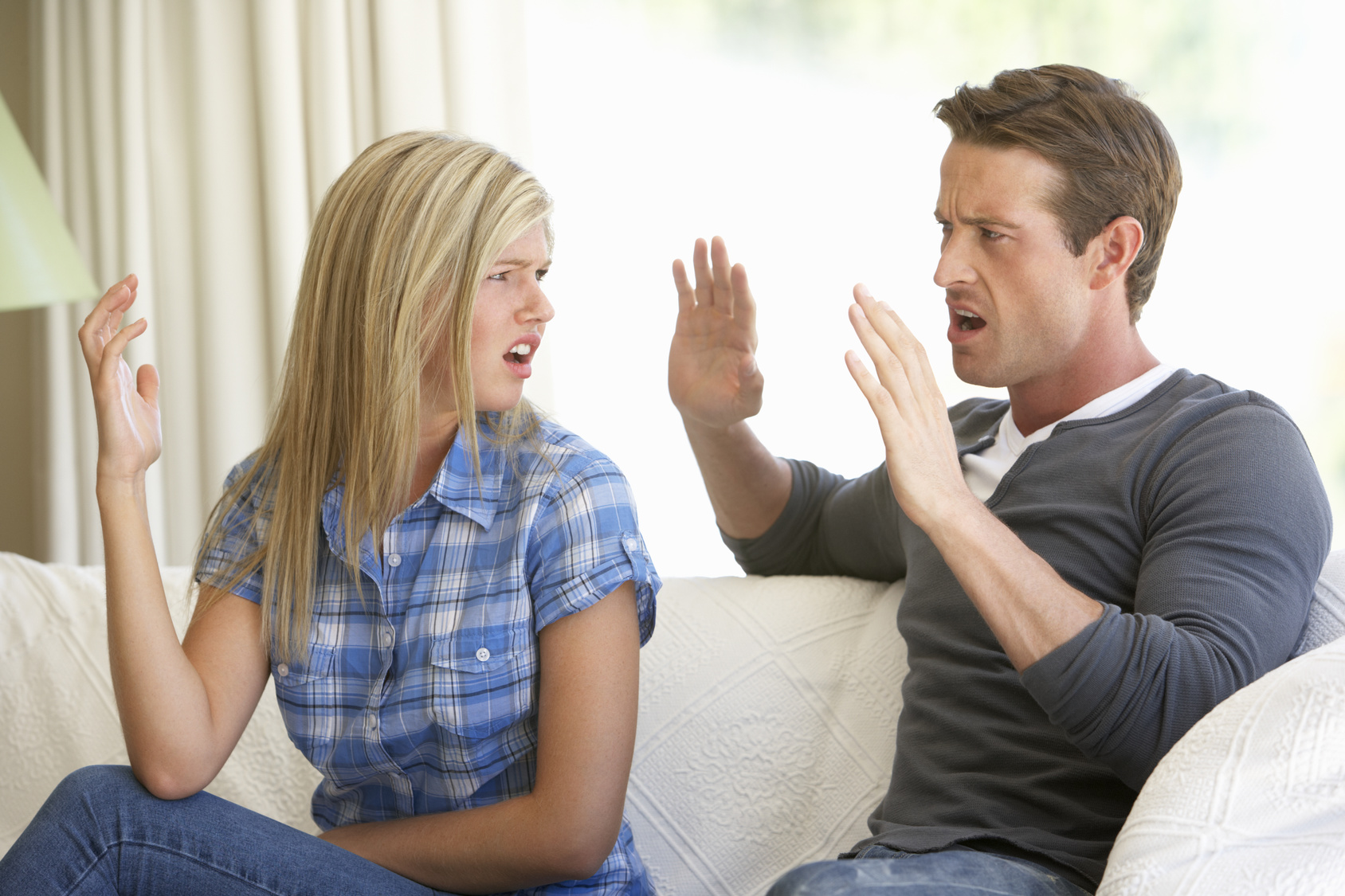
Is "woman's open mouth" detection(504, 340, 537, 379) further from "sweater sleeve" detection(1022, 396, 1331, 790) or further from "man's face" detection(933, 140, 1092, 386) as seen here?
"sweater sleeve" detection(1022, 396, 1331, 790)

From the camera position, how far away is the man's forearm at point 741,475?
152 cm

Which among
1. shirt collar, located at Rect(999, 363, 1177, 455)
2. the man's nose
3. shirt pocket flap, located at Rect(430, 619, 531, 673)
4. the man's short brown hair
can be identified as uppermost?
the man's short brown hair

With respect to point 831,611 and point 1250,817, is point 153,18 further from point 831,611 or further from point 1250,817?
point 1250,817

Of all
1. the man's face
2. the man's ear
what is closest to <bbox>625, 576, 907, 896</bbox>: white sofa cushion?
the man's face

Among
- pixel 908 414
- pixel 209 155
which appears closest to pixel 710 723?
pixel 908 414

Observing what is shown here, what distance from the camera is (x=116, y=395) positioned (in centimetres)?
107

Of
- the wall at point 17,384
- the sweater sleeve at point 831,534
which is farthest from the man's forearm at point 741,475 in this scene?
the wall at point 17,384

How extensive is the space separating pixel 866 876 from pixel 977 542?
31 centimetres

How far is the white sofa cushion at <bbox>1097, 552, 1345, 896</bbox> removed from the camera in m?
0.71

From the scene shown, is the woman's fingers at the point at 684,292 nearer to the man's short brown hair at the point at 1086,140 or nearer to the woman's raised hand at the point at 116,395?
the man's short brown hair at the point at 1086,140

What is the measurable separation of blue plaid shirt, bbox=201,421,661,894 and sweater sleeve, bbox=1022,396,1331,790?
16.5 inches

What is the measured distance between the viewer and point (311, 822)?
1.42 meters

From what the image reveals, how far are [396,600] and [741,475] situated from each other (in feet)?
1.85

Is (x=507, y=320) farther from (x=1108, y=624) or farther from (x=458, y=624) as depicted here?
(x=1108, y=624)
